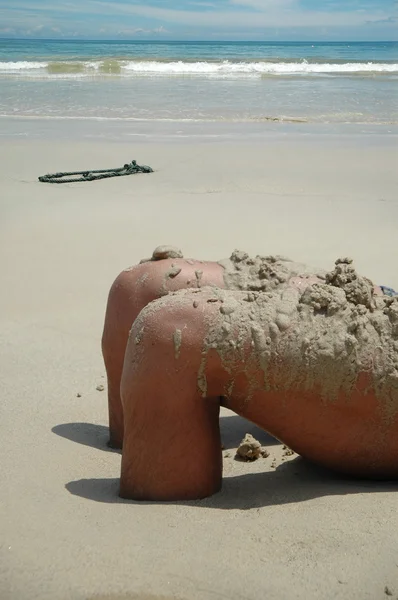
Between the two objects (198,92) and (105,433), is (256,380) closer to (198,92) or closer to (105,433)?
(105,433)

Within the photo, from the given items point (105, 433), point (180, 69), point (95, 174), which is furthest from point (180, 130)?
point (180, 69)

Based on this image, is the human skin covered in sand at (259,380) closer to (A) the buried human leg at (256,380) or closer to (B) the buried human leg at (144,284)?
(A) the buried human leg at (256,380)

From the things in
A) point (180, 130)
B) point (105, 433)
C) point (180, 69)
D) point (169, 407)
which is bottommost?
point (105, 433)

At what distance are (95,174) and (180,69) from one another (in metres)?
26.6

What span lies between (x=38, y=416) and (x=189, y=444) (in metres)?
1.47

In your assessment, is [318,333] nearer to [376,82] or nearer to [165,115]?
[165,115]

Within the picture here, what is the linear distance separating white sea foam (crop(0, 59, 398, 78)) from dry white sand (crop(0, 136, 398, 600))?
2201 centimetres

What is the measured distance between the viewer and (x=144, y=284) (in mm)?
3180

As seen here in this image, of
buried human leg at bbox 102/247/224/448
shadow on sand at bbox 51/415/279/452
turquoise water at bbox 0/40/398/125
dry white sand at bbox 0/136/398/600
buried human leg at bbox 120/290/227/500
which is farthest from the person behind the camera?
turquoise water at bbox 0/40/398/125

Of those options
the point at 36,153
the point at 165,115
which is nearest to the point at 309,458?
the point at 36,153

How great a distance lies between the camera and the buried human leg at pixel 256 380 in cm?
247

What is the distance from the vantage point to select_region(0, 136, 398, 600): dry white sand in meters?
2.16

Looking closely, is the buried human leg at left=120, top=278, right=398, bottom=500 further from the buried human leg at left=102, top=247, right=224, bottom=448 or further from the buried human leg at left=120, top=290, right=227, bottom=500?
the buried human leg at left=102, top=247, right=224, bottom=448

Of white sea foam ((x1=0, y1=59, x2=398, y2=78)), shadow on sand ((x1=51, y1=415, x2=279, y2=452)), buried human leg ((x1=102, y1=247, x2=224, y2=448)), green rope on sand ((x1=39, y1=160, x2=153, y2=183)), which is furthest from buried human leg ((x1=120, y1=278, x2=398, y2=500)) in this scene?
white sea foam ((x1=0, y1=59, x2=398, y2=78))
